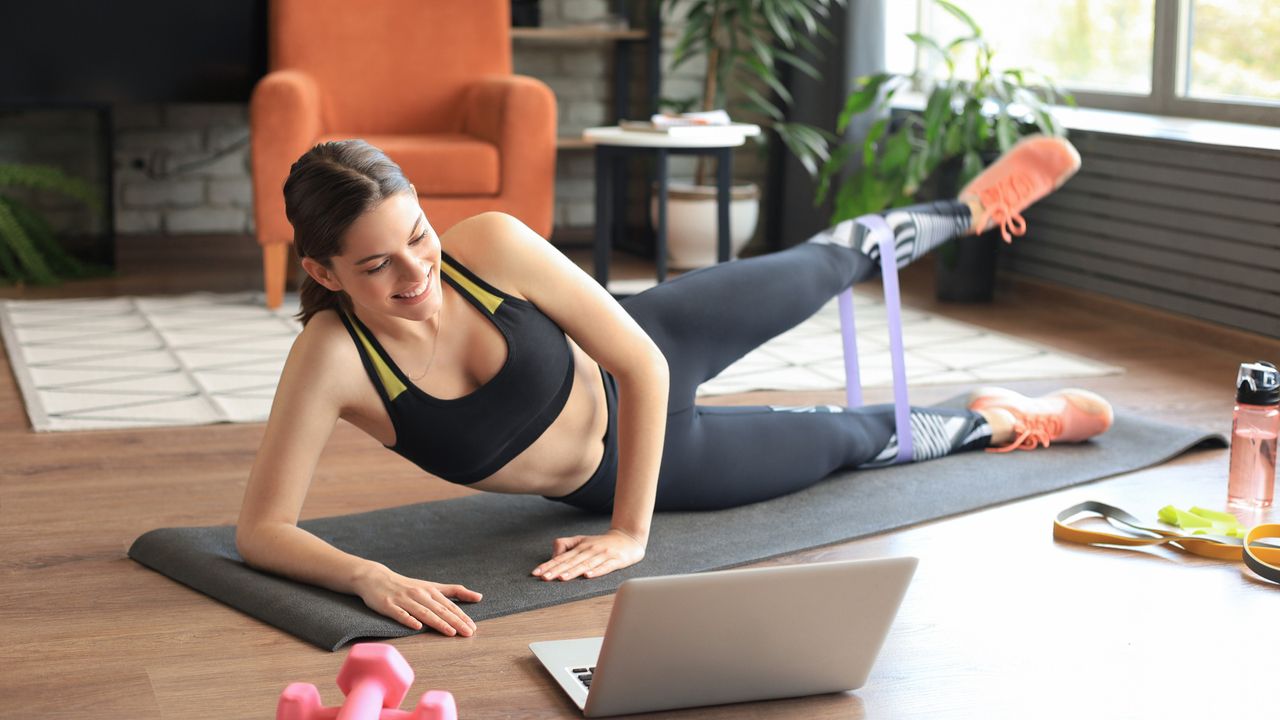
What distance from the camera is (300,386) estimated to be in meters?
1.72

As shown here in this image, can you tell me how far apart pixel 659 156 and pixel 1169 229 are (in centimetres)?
142

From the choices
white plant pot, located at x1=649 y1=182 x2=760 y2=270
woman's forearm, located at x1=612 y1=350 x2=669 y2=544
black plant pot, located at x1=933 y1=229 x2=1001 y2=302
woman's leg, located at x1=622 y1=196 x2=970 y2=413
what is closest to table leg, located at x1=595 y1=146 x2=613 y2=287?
white plant pot, located at x1=649 y1=182 x2=760 y2=270

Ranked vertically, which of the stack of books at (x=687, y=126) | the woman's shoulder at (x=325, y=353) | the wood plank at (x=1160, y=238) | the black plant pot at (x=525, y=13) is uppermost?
the black plant pot at (x=525, y=13)

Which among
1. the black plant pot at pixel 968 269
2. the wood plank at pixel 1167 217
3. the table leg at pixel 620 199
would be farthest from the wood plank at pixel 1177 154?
the table leg at pixel 620 199

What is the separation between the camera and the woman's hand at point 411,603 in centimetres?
171

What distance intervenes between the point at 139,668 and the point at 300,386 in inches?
14.6

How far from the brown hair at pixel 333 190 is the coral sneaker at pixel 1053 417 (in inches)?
Answer: 55.0

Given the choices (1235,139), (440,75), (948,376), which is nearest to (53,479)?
(948,376)

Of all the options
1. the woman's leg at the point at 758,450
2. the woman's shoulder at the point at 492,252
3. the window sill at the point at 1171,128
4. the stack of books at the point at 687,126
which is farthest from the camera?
the stack of books at the point at 687,126

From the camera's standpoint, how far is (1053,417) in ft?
8.55

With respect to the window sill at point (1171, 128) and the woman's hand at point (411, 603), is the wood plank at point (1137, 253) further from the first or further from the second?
the woman's hand at point (411, 603)

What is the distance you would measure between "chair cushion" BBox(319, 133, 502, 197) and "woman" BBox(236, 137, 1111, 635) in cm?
205

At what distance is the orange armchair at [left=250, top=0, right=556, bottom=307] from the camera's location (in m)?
4.04

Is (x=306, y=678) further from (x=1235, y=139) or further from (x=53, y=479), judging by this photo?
(x=1235, y=139)
